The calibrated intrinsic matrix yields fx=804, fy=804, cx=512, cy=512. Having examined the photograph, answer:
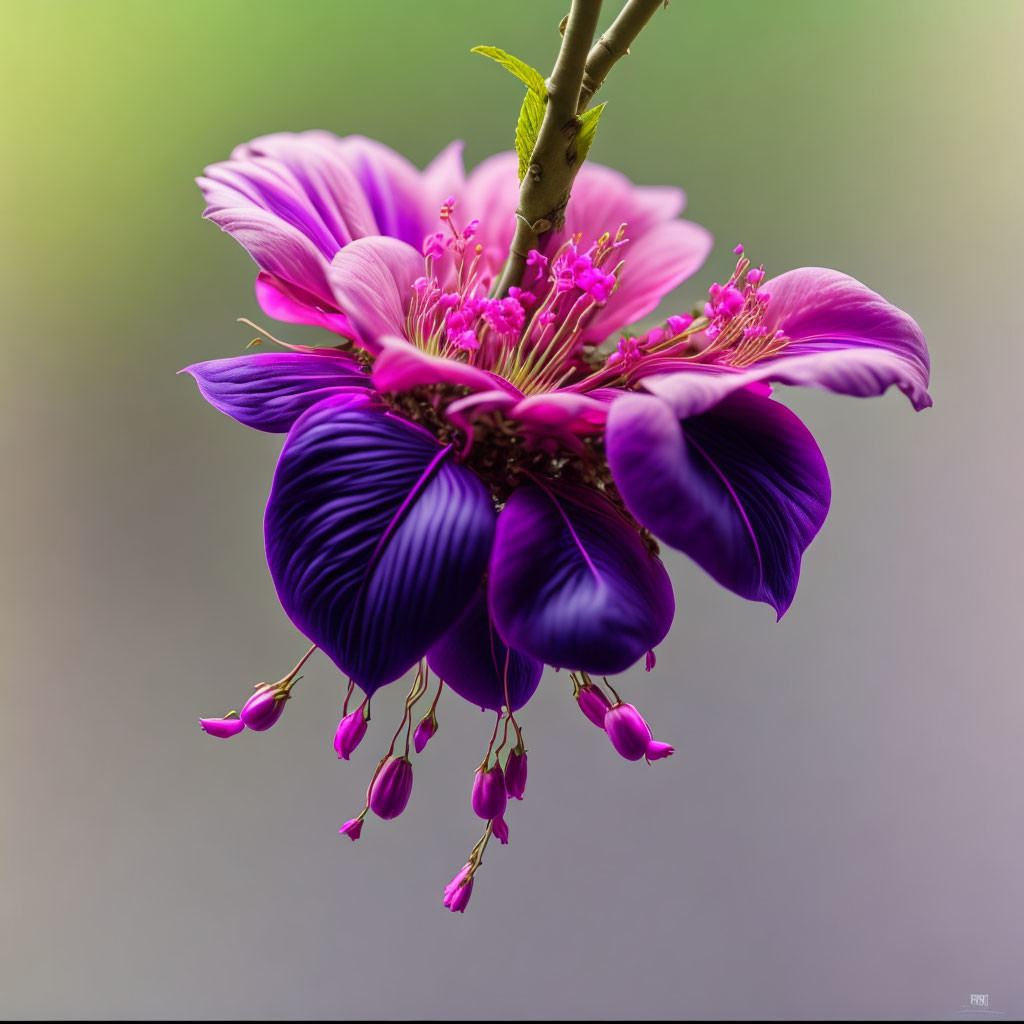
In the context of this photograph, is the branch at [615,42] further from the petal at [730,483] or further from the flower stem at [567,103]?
the petal at [730,483]

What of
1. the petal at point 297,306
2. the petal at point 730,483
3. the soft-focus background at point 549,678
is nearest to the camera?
the petal at point 730,483

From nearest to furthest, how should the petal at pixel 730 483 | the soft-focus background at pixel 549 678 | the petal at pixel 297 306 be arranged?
1. the petal at pixel 730 483
2. the petal at pixel 297 306
3. the soft-focus background at pixel 549 678

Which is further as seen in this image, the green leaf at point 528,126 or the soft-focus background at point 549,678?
the soft-focus background at point 549,678

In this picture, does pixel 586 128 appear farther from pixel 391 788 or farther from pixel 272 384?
pixel 391 788

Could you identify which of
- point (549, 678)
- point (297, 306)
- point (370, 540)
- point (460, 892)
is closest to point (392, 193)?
point (297, 306)

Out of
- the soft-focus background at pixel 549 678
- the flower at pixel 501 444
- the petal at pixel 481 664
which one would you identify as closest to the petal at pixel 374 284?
the flower at pixel 501 444

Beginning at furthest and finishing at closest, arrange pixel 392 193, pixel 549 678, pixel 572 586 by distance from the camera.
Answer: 1. pixel 549 678
2. pixel 392 193
3. pixel 572 586
